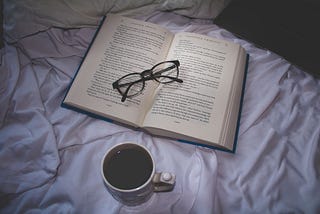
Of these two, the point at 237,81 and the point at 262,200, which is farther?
the point at 237,81

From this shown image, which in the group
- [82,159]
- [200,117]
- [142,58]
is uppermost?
[142,58]

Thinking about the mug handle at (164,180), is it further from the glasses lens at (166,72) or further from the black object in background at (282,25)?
the black object in background at (282,25)

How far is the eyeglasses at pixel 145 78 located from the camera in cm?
66

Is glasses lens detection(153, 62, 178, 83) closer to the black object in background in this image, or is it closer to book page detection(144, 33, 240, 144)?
book page detection(144, 33, 240, 144)

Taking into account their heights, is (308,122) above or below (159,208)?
above

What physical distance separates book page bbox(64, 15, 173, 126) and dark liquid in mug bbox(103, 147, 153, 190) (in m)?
0.11

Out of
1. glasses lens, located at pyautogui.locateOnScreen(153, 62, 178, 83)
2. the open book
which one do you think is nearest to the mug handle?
the open book

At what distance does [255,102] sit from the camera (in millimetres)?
683

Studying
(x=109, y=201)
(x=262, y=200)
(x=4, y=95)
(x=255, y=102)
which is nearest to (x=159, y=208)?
(x=109, y=201)

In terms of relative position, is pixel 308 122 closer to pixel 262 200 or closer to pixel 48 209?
pixel 262 200

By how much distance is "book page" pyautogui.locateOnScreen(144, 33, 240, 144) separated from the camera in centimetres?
61

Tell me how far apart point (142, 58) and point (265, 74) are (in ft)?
1.02

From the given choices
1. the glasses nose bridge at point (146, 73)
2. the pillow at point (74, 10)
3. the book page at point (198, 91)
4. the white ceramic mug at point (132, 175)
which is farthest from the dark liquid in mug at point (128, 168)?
the pillow at point (74, 10)

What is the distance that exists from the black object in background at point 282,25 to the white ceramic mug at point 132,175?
1.50ft
